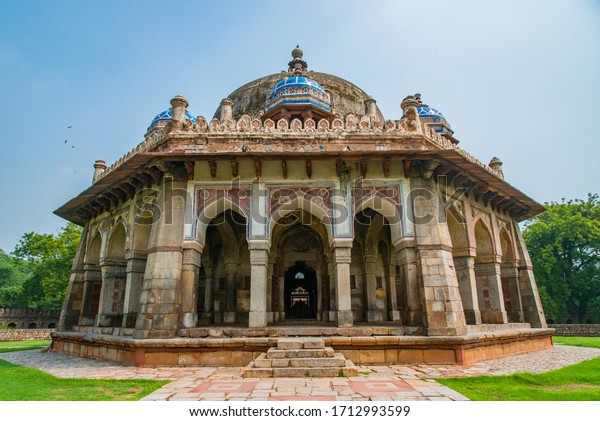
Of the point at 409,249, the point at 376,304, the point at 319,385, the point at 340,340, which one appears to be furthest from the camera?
the point at 376,304

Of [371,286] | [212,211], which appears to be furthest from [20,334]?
[371,286]

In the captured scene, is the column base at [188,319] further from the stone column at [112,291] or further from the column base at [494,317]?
the column base at [494,317]

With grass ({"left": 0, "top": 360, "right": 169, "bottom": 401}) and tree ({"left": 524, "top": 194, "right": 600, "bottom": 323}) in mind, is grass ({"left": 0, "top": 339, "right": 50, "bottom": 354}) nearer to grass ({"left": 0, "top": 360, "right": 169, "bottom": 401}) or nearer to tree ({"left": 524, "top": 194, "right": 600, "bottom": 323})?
grass ({"left": 0, "top": 360, "right": 169, "bottom": 401})

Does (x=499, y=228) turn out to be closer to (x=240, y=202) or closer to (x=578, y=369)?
(x=578, y=369)

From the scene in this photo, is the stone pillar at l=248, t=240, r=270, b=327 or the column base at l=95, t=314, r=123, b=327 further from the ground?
the stone pillar at l=248, t=240, r=270, b=327

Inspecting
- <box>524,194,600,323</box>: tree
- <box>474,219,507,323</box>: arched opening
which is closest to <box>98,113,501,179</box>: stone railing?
<box>474,219,507,323</box>: arched opening

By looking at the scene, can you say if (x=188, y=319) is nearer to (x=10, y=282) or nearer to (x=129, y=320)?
(x=129, y=320)

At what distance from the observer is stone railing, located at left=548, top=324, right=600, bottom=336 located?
2325cm

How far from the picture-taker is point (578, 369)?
25.5ft

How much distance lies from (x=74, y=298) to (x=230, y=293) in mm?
5916

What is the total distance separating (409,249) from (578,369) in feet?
13.4

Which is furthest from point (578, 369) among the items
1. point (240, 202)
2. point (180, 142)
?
point (180, 142)

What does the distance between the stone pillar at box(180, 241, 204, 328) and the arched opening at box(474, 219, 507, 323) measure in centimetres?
883

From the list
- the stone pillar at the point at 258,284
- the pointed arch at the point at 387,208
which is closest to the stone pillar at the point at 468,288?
the pointed arch at the point at 387,208
